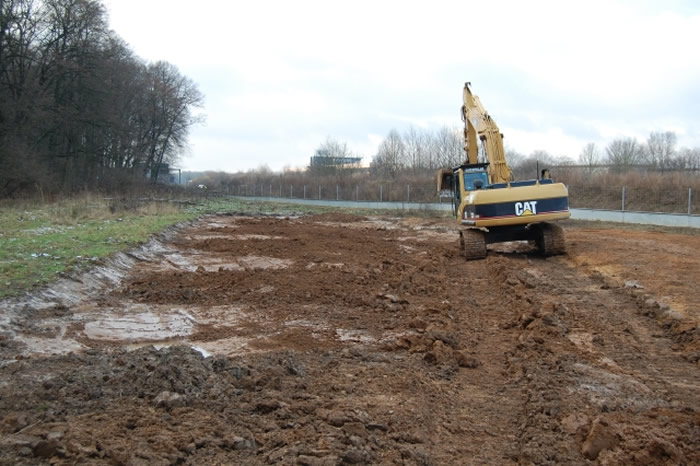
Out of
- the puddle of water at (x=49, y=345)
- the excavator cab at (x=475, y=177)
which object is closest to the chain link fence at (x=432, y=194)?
the excavator cab at (x=475, y=177)

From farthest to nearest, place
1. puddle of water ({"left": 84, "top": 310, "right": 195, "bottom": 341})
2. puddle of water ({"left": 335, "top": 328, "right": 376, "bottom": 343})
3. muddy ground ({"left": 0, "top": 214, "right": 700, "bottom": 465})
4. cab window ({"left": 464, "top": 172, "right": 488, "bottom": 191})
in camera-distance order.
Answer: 1. cab window ({"left": 464, "top": 172, "right": 488, "bottom": 191})
2. puddle of water ({"left": 84, "top": 310, "right": 195, "bottom": 341})
3. puddle of water ({"left": 335, "top": 328, "right": 376, "bottom": 343})
4. muddy ground ({"left": 0, "top": 214, "right": 700, "bottom": 465})

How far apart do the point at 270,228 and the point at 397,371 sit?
19.5 meters

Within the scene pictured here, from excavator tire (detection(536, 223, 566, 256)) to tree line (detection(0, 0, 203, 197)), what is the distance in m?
27.9

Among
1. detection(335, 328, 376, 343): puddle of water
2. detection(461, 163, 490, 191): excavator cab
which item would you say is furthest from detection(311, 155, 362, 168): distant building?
detection(335, 328, 376, 343): puddle of water

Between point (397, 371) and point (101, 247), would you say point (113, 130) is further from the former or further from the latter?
point (397, 371)

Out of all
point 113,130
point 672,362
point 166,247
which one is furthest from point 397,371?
point 113,130

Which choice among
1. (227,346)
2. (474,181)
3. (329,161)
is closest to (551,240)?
(474,181)

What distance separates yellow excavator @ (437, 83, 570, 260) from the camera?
14.2 m

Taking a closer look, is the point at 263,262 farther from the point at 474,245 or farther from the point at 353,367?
the point at 353,367

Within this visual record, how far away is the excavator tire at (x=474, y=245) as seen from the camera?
14742 mm

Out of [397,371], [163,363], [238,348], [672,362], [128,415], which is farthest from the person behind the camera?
[238,348]

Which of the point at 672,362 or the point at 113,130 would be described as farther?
the point at 113,130

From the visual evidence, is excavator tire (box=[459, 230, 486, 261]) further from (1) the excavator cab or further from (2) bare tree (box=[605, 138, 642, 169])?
(2) bare tree (box=[605, 138, 642, 169])

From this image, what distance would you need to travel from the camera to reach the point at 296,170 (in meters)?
85.3
